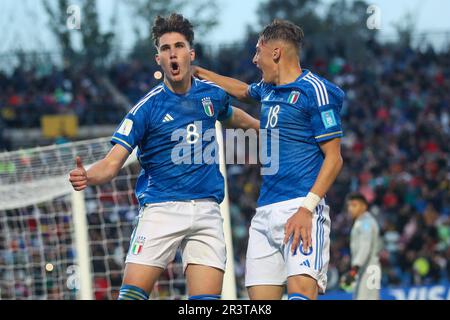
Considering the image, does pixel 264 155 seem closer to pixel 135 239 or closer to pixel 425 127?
pixel 135 239

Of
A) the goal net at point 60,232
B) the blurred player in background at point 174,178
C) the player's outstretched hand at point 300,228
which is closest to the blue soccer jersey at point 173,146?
the blurred player in background at point 174,178

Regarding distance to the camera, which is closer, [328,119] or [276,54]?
[328,119]

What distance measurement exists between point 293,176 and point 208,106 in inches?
31.1

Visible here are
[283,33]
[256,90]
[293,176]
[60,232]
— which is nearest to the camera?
[293,176]

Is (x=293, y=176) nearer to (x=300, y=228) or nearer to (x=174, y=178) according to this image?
(x=300, y=228)

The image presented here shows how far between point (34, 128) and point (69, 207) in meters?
8.63

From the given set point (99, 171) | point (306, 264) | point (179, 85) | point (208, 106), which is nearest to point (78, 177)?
point (99, 171)

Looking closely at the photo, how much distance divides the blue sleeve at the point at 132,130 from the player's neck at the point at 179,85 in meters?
0.25

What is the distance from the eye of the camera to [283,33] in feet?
20.3

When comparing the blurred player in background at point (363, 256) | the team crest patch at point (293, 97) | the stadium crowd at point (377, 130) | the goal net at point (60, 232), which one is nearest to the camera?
the team crest patch at point (293, 97)

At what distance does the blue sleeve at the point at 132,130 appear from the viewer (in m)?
6.11

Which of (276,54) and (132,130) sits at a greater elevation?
(276,54)

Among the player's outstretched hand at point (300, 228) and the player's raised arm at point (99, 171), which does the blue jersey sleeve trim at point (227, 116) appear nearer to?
the player's raised arm at point (99, 171)

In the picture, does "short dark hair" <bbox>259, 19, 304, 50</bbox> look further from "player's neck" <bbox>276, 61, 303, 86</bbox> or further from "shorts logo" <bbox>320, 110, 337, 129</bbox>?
"shorts logo" <bbox>320, 110, 337, 129</bbox>
